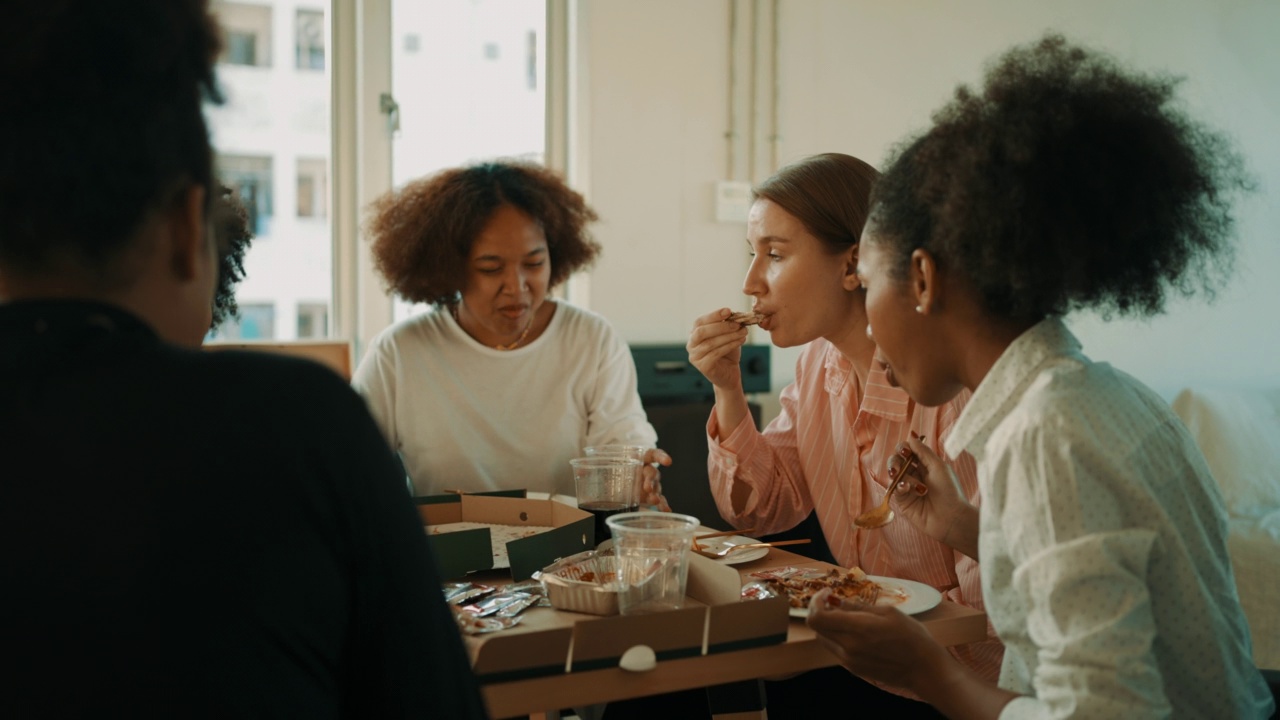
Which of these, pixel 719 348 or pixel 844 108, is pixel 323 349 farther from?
pixel 844 108

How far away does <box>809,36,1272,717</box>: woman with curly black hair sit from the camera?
88 cm

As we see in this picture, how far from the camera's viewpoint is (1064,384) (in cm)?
97

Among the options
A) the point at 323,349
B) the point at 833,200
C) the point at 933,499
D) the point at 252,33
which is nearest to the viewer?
the point at 933,499

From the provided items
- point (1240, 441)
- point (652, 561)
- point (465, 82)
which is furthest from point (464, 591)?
point (1240, 441)

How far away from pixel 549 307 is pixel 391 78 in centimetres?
107

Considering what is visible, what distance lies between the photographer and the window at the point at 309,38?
304cm

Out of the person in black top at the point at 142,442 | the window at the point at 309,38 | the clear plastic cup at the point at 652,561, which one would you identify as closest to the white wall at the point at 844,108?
the window at the point at 309,38

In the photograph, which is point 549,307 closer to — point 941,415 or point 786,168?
point 786,168

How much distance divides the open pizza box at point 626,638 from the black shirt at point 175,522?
0.32 m

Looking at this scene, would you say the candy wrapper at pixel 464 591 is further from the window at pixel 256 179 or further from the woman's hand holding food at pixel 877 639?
the window at pixel 256 179

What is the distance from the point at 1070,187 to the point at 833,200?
0.77 metres

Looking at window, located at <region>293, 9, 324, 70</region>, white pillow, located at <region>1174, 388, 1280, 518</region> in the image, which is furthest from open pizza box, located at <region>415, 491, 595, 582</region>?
white pillow, located at <region>1174, 388, 1280, 518</region>

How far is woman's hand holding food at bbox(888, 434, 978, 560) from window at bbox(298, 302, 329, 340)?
213cm

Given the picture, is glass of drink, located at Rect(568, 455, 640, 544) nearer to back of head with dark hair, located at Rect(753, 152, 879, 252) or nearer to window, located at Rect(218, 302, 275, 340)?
back of head with dark hair, located at Rect(753, 152, 879, 252)
